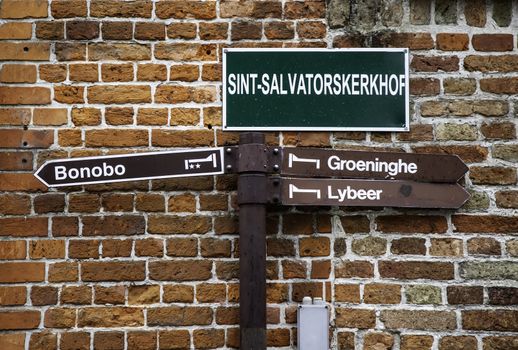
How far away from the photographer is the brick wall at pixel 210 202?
285 centimetres

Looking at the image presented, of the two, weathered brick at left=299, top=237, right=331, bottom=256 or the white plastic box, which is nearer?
the white plastic box

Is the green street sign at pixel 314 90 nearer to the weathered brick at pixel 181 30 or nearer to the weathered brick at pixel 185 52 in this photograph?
the weathered brick at pixel 185 52

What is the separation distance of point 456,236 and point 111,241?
1459 millimetres

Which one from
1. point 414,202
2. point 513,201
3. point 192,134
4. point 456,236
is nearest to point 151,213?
point 192,134

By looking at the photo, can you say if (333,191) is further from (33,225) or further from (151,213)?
(33,225)

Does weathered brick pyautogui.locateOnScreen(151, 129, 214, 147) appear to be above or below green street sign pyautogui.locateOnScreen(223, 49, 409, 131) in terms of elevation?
below

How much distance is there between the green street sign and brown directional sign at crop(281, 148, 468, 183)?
18 centimetres

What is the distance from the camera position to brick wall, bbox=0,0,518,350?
2.85 m

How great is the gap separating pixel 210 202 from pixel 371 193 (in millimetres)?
679

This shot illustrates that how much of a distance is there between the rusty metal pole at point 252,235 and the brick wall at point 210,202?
0.17 m

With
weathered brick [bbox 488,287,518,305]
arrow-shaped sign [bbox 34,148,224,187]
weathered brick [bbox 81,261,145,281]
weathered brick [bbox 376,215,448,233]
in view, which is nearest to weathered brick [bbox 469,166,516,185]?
weathered brick [bbox 376,215,448,233]

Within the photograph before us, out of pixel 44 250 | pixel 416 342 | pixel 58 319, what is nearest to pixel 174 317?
pixel 58 319

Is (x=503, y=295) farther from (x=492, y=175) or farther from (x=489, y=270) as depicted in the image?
(x=492, y=175)

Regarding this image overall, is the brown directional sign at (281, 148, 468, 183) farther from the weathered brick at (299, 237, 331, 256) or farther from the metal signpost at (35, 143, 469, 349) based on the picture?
the weathered brick at (299, 237, 331, 256)
